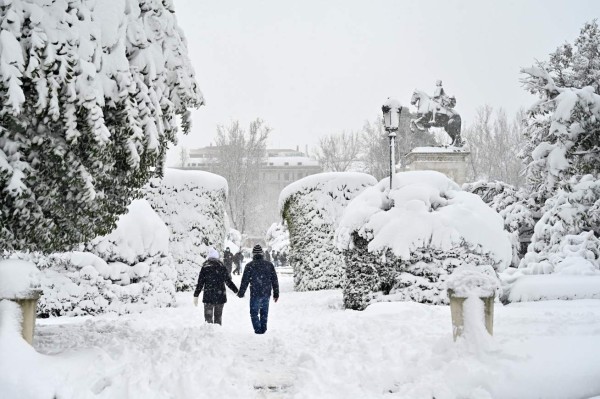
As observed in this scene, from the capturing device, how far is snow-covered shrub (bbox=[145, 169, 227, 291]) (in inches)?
672

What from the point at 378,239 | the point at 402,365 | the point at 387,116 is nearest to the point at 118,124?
the point at 402,365

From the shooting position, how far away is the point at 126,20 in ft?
16.4

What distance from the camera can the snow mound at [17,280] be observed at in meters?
Answer: 4.44

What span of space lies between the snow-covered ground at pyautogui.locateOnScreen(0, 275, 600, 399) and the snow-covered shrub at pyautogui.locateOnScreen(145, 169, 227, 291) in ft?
29.8

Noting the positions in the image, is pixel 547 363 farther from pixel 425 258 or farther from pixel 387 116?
pixel 387 116

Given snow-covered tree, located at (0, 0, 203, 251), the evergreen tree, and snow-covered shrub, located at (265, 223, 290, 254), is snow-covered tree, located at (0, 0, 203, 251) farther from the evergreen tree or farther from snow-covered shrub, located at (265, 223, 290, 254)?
snow-covered shrub, located at (265, 223, 290, 254)

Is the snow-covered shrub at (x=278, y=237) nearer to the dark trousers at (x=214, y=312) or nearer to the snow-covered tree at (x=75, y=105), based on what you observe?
the dark trousers at (x=214, y=312)

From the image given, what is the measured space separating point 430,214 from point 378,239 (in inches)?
44.8

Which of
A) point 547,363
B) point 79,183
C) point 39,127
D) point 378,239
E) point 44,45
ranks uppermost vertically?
point 44,45

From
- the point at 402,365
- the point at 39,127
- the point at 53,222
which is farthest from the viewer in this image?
the point at 402,365

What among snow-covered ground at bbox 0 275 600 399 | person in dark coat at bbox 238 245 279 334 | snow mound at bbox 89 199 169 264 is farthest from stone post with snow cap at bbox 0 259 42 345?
snow mound at bbox 89 199 169 264

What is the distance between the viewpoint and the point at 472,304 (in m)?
5.29

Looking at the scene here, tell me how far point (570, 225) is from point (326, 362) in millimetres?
11673

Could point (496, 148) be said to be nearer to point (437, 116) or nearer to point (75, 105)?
point (437, 116)
